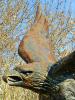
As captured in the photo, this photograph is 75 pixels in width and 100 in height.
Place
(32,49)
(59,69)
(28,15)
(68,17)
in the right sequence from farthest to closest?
(28,15) → (68,17) → (32,49) → (59,69)

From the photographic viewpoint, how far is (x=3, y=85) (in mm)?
6168

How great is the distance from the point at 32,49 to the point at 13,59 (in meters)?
4.06

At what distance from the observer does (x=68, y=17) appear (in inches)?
Result: 235

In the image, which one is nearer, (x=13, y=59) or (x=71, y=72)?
(x=71, y=72)


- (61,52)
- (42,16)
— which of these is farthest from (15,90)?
(42,16)

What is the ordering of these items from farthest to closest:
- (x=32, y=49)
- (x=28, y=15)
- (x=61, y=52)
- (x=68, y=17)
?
1. (x=28, y=15)
2. (x=68, y=17)
3. (x=61, y=52)
4. (x=32, y=49)

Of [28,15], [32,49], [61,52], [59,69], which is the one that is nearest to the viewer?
[59,69]

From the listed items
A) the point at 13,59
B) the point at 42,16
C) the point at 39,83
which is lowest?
the point at 13,59

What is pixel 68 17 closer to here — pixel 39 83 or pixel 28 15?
pixel 28 15

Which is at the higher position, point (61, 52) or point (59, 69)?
point (59, 69)

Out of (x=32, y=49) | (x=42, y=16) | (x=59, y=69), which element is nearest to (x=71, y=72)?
(x=59, y=69)

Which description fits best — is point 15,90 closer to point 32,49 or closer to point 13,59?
point 13,59

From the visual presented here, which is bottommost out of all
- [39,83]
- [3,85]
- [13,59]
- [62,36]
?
[3,85]

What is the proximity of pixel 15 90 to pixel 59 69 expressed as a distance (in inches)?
156
